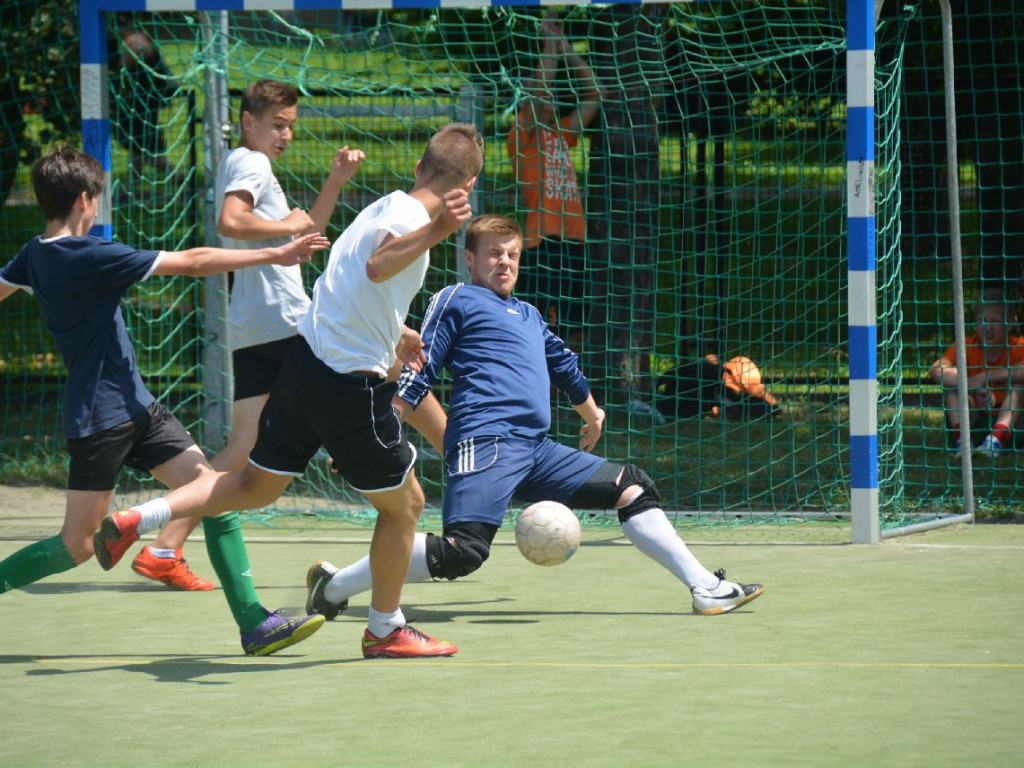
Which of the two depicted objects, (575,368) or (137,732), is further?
(575,368)

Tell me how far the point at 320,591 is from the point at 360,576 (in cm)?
20

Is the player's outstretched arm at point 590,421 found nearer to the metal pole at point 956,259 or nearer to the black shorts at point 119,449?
the black shorts at point 119,449

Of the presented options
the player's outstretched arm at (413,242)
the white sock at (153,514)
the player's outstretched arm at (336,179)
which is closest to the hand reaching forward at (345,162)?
the player's outstretched arm at (336,179)

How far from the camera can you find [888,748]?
374cm

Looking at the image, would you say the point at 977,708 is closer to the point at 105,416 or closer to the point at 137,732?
the point at 137,732

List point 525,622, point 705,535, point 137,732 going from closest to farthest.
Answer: point 137,732 < point 525,622 < point 705,535

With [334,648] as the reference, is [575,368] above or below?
above

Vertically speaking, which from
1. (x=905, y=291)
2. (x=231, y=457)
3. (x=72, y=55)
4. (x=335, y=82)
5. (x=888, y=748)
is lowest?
(x=888, y=748)

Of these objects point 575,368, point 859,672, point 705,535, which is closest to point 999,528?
point 705,535

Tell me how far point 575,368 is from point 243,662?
1959mm

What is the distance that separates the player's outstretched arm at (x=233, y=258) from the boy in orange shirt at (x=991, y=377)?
569 centimetres

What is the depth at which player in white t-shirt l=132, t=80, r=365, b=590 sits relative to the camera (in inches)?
244

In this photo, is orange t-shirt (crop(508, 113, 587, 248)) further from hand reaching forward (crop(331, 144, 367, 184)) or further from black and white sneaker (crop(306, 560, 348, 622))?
black and white sneaker (crop(306, 560, 348, 622))

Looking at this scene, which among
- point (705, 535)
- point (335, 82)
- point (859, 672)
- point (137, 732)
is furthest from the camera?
point (335, 82)
